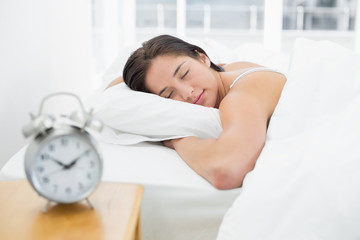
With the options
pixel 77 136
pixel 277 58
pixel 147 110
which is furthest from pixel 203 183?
pixel 277 58

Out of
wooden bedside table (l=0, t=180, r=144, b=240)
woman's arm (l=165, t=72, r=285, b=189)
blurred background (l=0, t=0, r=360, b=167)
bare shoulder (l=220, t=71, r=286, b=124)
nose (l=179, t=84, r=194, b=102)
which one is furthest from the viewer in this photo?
blurred background (l=0, t=0, r=360, b=167)

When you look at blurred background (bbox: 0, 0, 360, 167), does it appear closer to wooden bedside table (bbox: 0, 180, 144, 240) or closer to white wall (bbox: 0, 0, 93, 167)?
white wall (bbox: 0, 0, 93, 167)

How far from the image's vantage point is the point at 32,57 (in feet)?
6.05

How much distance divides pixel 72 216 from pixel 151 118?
1.88 feet

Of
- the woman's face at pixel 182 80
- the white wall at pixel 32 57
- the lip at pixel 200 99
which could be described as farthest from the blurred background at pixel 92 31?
the lip at pixel 200 99

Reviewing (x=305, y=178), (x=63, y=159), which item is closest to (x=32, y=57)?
(x=63, y=159)

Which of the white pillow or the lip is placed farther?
the lip

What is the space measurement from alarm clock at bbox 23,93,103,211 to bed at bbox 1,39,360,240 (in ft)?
1.02

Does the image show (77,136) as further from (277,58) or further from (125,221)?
(277,58)

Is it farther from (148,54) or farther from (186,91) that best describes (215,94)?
(148,54)

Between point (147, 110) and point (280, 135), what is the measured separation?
0.42 m

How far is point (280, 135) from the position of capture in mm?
1132

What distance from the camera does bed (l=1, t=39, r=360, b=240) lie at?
973 millimetres

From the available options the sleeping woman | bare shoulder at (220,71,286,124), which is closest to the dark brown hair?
the sleeping woman
